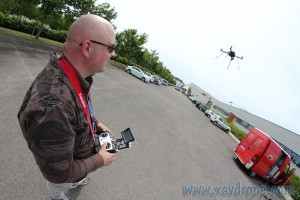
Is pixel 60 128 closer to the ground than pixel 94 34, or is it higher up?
closer to the ground

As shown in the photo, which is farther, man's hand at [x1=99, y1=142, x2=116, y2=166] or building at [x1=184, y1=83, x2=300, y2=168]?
building at [x1=184, y1=83, x2=300, y2=168]

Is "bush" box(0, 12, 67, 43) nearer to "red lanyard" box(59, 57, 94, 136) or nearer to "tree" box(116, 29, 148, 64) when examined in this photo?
"tree" box(116, 29, 148, 64)

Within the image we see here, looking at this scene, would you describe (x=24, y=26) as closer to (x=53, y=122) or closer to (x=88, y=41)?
(x=88, y=41)

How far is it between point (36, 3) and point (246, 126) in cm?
4192

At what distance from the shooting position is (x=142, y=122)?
9.84 m

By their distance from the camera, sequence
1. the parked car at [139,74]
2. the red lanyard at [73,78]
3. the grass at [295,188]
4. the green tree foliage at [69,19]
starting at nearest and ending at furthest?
the red lanyard at [73,78], the grass at [295,188], the green tree foliage at [69,19], the parked car at [139,74]

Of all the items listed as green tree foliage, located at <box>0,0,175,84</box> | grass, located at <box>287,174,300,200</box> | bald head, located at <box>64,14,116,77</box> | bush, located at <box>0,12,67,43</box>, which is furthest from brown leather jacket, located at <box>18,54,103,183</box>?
bush, located at <box>0,12,67,43</box>

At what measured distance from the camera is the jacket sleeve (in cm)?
145

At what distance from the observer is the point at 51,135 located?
146 cm

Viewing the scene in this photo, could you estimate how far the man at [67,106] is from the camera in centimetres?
147

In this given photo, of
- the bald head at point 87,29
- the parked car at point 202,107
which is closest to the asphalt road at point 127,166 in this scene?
the bald head at point 87,29

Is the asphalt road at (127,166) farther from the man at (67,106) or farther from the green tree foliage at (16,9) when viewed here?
the green tree foliage at (16,9)

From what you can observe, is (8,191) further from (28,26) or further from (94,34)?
(28,26)

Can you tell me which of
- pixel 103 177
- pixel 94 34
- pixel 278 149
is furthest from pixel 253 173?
pixel 94 34
